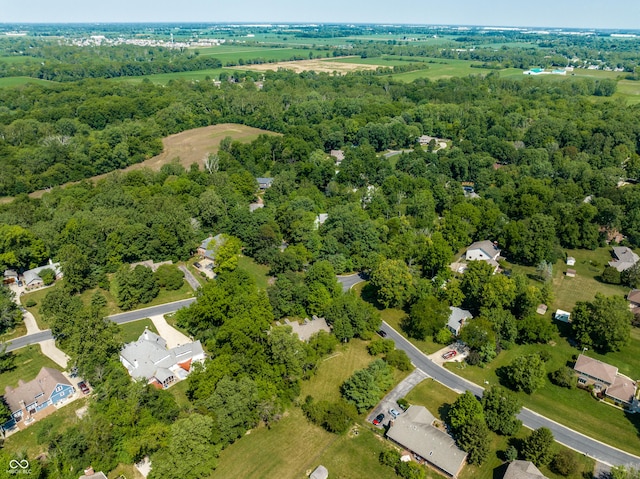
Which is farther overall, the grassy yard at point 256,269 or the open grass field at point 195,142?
the open grass field at point 195,142

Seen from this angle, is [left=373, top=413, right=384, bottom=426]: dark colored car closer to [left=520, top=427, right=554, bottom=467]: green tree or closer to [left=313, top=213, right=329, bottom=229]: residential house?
[left=520, top=427, right=554, bottom=467]: green tree

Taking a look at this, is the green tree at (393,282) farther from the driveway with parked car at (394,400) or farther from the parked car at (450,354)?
the driveway with parked car at (394,400)

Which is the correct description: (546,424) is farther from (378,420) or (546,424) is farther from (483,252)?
(483,252)

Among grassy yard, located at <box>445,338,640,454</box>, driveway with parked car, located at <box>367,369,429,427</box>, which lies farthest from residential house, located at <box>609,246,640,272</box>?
driveway with parked car, located at <box>367,369,429,427</box>

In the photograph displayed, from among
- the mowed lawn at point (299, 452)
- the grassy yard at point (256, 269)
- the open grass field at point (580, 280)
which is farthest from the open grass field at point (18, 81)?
the open grass field at point (580, 280)

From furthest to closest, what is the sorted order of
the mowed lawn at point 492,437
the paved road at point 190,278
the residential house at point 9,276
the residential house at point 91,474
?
the residential house at point 9,276, the paved road at point 190,278, the mowed lawn at point 492,437, the residential house at point 91,474
